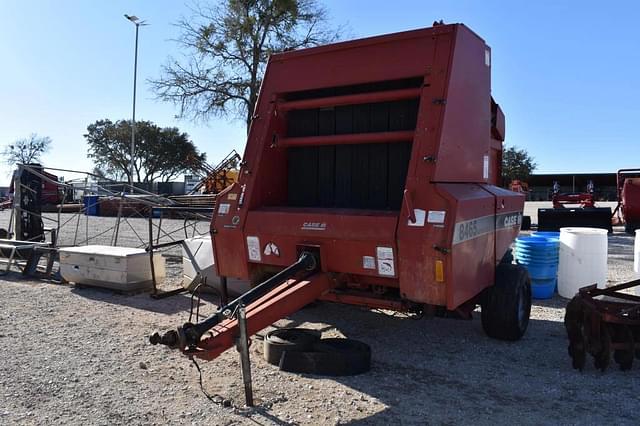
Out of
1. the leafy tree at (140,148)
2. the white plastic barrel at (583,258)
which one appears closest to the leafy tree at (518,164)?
the leafy tree at (140,148)

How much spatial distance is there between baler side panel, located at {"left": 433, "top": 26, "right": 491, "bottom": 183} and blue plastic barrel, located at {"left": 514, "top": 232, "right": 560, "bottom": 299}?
7.91 feet

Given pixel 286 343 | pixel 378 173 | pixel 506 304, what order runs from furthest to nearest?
pixel 506 304 < pixel 378 173 < pixel 286 343

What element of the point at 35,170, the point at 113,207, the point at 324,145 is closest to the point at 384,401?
the point at 324,145

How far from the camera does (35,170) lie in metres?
9.93

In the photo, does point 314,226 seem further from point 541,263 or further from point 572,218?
point 572,218

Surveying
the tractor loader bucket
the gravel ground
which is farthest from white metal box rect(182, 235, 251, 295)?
the tractor loader bucket

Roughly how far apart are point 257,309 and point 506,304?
247cm

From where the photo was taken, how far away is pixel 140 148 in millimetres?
48812

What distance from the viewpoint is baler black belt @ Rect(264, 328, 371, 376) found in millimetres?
4293

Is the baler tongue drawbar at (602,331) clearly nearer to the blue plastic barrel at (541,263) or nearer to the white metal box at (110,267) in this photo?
the blue plastic barrel at (541,263)

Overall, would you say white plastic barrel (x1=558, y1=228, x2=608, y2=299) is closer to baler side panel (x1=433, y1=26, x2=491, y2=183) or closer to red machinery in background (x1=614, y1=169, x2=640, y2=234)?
baler side panel (x1=433, y1=26, x2=491, y2=183)

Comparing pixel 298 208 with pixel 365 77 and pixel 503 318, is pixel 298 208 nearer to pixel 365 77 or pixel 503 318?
pixel 365 77

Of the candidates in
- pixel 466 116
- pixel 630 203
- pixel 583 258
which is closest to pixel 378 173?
pixel 466 116

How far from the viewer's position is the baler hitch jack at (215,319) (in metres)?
3.48
